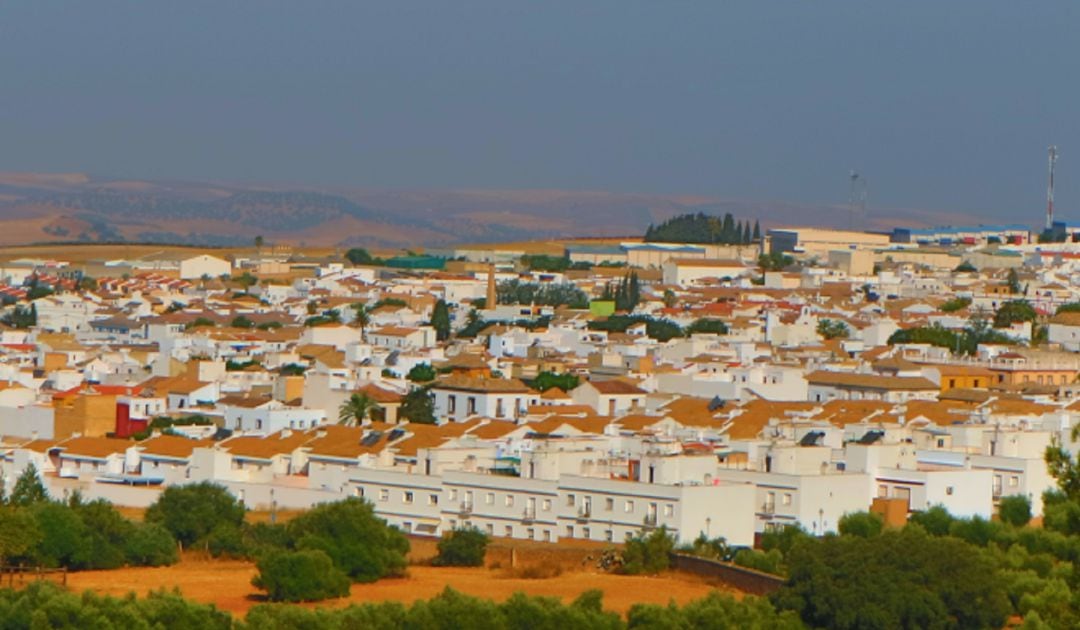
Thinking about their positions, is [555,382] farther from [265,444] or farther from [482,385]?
[265,444]

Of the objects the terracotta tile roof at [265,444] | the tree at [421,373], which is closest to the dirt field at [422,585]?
the terracotta tile roof at [265,444]

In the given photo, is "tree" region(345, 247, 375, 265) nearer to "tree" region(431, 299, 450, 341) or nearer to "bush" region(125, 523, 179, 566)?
"tree" region(431, 299, 450, 341)

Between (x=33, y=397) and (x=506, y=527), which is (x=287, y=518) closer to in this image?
(x=506, y=527)

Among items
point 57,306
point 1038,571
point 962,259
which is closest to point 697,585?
point 1038,571

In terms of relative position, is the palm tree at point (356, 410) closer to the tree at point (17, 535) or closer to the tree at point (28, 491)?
the tree at point (28, 491)

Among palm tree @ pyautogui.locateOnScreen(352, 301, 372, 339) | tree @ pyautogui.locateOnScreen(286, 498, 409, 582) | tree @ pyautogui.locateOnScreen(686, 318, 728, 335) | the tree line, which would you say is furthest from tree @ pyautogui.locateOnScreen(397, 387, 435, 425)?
the tree line

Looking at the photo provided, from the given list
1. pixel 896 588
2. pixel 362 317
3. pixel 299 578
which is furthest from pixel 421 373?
pixel 896 588

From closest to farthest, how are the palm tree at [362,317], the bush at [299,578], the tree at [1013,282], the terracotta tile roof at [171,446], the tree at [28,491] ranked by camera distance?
the bush at [299,578], the tree at [28,491], the terracotta tile roof at [171,446], the palm tree at [362,317], the tree at [1013,282]
